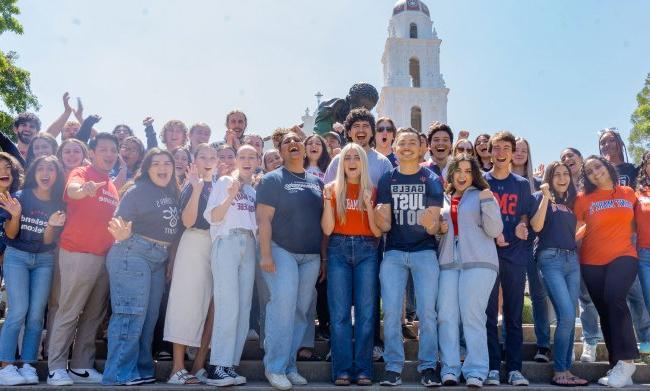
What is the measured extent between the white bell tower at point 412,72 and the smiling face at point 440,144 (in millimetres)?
29923

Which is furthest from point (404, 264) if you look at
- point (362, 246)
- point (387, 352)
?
point (387, 352)

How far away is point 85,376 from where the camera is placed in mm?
4934

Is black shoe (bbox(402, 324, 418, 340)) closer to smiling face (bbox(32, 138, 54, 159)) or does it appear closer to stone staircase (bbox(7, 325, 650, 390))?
stone staircase (bbox(7, 325, 650, 390))

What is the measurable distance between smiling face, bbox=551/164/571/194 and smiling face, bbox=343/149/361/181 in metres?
2.13

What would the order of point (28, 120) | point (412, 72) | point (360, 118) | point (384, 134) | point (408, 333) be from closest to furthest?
point (360, 118)
point (408, 333)
point (384, 134)
point (28, 120)
point (412, 72)

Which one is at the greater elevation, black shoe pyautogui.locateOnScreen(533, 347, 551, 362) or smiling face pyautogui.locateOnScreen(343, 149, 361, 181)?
smiling face pyautogui.locateOnScreen(343, 149, 361, 181)

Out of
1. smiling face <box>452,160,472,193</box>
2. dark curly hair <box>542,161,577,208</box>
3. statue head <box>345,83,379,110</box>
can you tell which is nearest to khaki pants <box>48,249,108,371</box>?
smiling face <box>452,160,472,193</box>

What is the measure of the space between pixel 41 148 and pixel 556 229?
19.0 feet

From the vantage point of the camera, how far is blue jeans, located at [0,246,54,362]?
485 cm

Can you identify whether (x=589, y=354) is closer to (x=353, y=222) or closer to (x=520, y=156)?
(x=520, y=156)

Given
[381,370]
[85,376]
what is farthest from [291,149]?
[85,376]

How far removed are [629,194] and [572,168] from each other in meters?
0.69

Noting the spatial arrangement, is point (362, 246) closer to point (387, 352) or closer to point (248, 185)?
point (387, 352)

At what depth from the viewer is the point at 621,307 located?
5.18m
